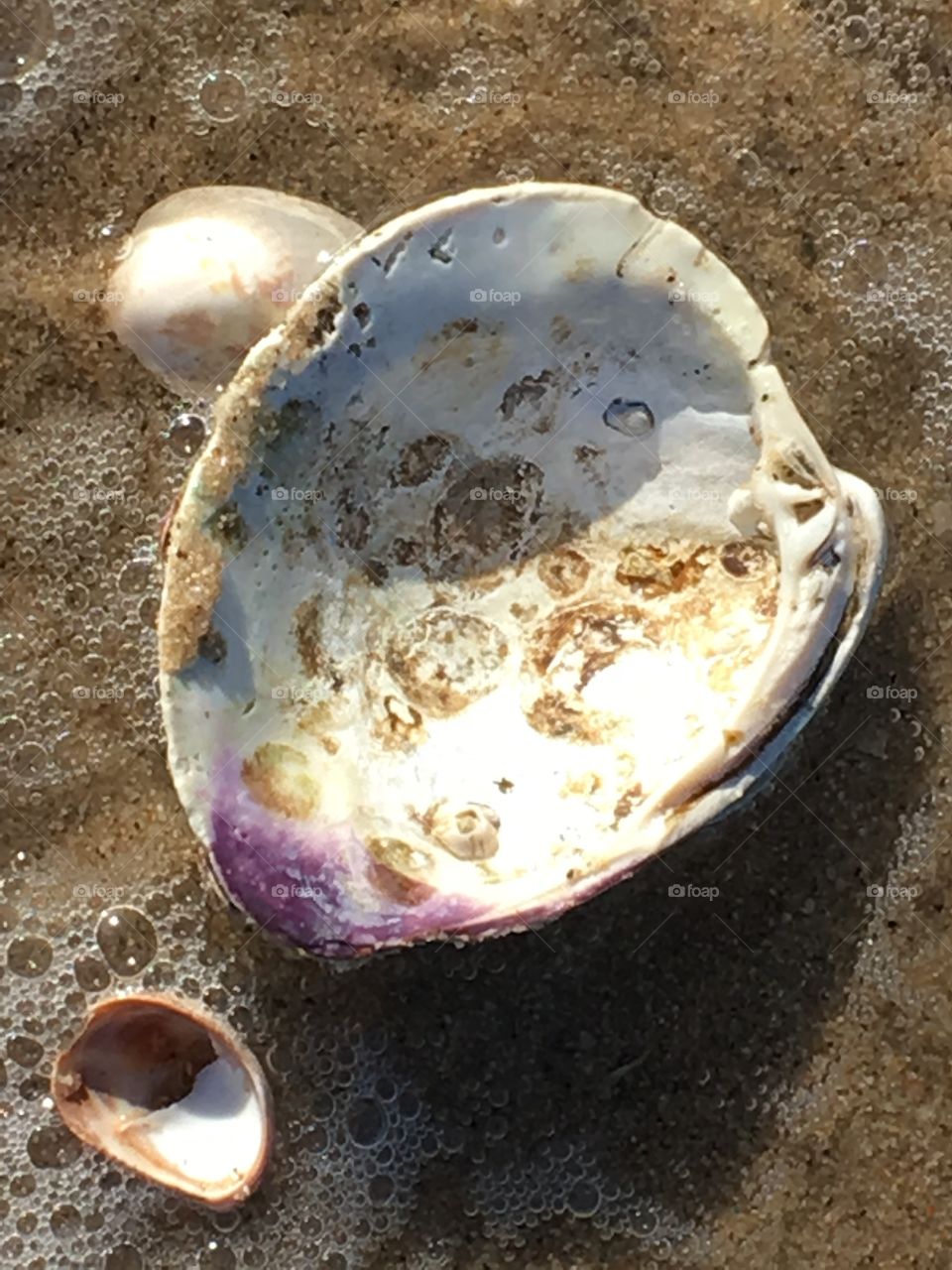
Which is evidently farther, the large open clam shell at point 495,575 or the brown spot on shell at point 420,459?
the brown spot on shell at point 420,459

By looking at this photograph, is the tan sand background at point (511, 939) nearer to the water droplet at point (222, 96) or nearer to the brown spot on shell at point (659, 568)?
the water droplet at point (222, 96)

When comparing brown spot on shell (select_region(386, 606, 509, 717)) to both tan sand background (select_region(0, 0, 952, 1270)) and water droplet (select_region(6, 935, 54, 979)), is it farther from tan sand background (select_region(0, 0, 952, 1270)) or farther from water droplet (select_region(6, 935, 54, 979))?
water droplet (select_region(6, 935, 54, 979))

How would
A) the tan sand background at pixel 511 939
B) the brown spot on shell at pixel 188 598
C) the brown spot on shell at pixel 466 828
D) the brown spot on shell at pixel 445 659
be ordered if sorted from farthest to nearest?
the tan sand background at pixel 511 939
the brown spot on shell at pixel 445 659
the brown spot on shell at pixel 466 828
the brown spot on shell at pixel 188 598

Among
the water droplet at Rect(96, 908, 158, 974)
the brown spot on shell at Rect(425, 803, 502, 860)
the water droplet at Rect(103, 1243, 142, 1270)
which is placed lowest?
the water droplet at Rect(103, 1243, 142, 1270)

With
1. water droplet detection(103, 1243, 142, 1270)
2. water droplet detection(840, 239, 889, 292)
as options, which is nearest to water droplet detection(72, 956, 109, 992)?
water droplet detection(103, 1243, 142, 1270)

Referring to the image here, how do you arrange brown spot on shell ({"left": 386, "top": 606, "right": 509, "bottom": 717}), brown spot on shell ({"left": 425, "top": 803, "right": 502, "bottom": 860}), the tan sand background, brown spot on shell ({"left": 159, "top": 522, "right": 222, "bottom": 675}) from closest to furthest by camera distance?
brown spot on shell ({"left": 159, "top": 522, "right": 222, "bottom": 675}), brown spot on shell ({"left": 425, "top": 803, "right": 502, "bottom": 860}), brown spot on shell ({"left": 386, "top": 606, "right": 509, "bottom": 717}), the tan sand background

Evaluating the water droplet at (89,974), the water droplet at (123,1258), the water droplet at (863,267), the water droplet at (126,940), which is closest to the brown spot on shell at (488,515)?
the water droplet at (863,267)

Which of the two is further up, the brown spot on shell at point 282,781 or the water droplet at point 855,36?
the water droplet at point 855,36

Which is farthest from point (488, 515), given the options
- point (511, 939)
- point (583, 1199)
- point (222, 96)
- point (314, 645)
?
point (583, 1199)
